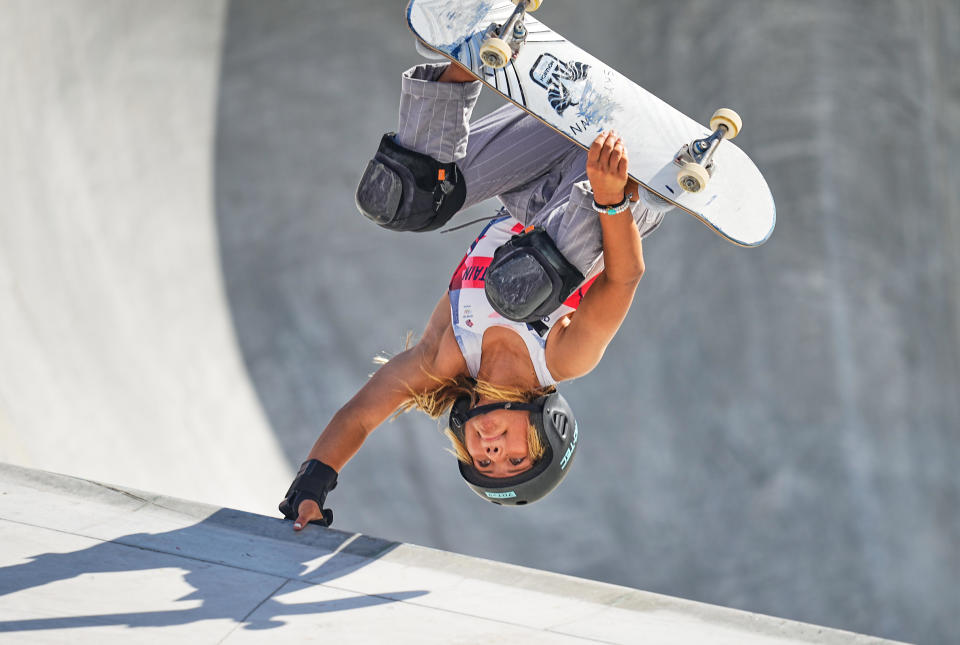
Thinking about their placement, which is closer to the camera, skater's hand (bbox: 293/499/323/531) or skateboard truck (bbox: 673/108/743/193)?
skateboard truck (bbox: 673/108/743/193)

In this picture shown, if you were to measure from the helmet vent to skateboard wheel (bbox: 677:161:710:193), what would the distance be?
0.90m

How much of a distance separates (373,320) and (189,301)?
1318 millimetres

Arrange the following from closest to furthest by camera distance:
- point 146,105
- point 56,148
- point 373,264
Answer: point 56,148, point 146,105, point 373,264

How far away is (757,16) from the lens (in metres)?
6.65

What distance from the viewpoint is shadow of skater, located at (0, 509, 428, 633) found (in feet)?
8.44

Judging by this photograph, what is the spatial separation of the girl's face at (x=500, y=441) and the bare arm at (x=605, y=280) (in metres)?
0.22

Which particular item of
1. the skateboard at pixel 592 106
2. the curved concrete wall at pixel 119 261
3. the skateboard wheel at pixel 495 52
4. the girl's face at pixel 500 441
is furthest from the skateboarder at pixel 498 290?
the curved concrete wall at pixel 119 261

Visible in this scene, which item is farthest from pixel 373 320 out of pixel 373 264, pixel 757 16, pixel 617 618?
pixel 617 618

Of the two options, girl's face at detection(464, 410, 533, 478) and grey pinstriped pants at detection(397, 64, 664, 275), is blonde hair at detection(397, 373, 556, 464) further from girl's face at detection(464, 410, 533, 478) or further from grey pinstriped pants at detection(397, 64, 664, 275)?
grey pinstriped pants at detection(397, 64, 664, 275)

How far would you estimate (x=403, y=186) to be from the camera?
3139mm

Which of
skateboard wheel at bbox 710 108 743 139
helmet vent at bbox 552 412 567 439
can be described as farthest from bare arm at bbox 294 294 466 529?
skateboard wheel at bbox 710 108 743 139

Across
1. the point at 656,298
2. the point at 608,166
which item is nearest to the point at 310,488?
the point at 608,166

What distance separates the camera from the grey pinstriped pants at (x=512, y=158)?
2906mm

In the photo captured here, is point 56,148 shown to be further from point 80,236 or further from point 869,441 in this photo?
point 869,441
